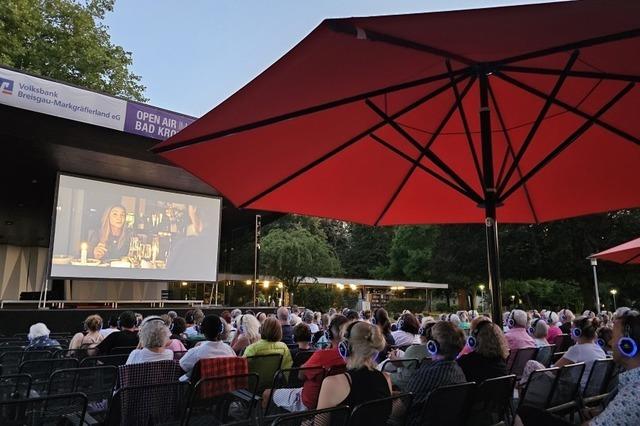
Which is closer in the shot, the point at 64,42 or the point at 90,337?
the point at 90,337

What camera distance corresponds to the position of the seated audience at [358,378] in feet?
8.05

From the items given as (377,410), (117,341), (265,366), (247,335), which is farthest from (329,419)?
(117,341)

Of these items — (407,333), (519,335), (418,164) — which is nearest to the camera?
(418,164)

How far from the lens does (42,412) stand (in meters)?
2.44

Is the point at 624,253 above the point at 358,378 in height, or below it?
above

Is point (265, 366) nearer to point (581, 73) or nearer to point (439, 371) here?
point (439, 371)

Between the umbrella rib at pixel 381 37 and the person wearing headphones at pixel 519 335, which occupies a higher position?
the umbrella rib at pixel 381 37

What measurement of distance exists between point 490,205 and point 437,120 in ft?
3.11

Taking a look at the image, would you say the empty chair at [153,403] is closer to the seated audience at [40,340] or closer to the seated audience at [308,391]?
the seated audience at [308,391]

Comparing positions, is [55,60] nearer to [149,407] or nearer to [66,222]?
[66,222]

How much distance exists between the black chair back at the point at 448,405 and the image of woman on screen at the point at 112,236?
A: 1136cm

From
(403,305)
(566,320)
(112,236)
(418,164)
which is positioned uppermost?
(112,236)

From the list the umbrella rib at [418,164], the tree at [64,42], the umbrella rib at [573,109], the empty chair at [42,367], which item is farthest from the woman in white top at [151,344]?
the tree at [64,42]

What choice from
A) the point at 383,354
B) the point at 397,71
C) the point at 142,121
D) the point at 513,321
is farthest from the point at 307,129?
the point at 142,121
